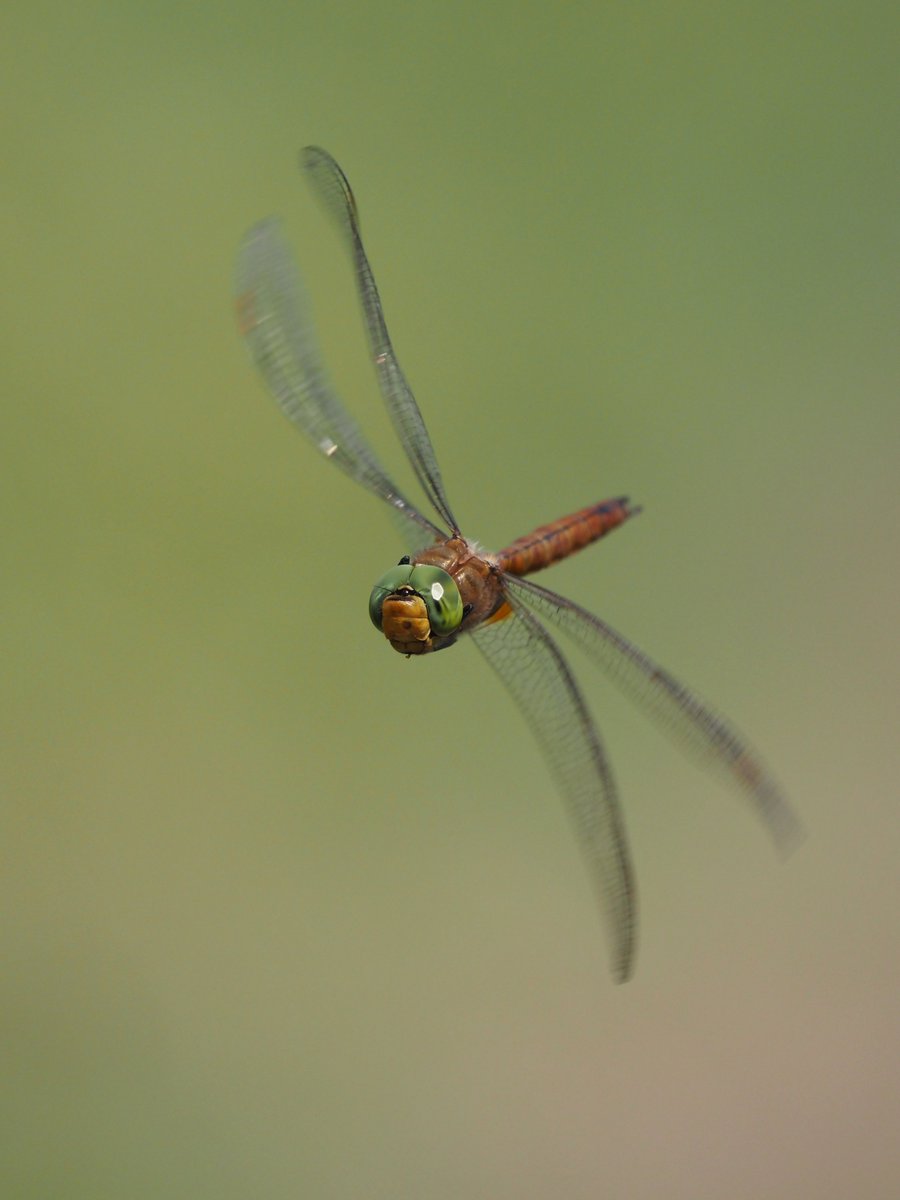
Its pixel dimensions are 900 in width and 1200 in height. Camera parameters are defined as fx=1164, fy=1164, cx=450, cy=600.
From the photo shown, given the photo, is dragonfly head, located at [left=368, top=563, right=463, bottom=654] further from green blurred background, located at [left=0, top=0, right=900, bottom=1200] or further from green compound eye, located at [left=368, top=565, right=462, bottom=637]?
green blurred background, located at [left=0, top=0, right=900, bottom=1200]

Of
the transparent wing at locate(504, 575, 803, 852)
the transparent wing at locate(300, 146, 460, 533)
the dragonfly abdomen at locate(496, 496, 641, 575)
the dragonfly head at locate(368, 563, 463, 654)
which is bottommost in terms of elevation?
the transparent wing at locate(504, 575, 803, 852)

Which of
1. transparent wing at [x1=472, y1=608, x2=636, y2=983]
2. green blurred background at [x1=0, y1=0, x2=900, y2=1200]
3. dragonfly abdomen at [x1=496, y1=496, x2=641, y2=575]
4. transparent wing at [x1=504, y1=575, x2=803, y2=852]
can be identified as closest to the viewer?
transparent wing at [x1=504, y1=575, x2=803, y2=852]

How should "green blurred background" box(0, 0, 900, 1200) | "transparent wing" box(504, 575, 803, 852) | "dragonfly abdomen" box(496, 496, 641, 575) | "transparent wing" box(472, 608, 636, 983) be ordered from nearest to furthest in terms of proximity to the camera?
"transparent wing" box(504, 575, 803, 852)
"transparent wing" box(472, 608, 636, 983)
"dragonfly abdomen" box(496, 496, 641, 575)
"green blurred background" box(0, 0, 900, 1200)

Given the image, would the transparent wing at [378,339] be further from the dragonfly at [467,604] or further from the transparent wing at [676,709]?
the transparent wing at [676,709]

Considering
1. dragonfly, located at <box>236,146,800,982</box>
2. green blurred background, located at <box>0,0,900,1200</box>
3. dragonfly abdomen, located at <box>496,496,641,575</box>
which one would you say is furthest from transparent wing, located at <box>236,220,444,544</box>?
green blurred background, located at <box>0,0,900,1200</box>

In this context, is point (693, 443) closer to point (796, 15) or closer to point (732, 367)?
point (732, 367)

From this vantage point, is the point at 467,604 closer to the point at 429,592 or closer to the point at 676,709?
the point at 429,592

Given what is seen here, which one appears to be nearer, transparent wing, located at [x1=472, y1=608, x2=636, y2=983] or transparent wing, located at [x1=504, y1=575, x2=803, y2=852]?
transparent wing, located at [x1=504, y1=575, x2=803, y2=852]

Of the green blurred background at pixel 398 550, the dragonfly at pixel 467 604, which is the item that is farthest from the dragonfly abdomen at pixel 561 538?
the green blurred background at pixel 398 550

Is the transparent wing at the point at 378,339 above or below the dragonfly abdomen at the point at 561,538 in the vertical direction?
above

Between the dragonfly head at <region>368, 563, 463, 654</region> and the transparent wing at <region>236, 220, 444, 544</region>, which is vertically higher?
the transparent wing at <region>236, 220, 444, 544</region>
